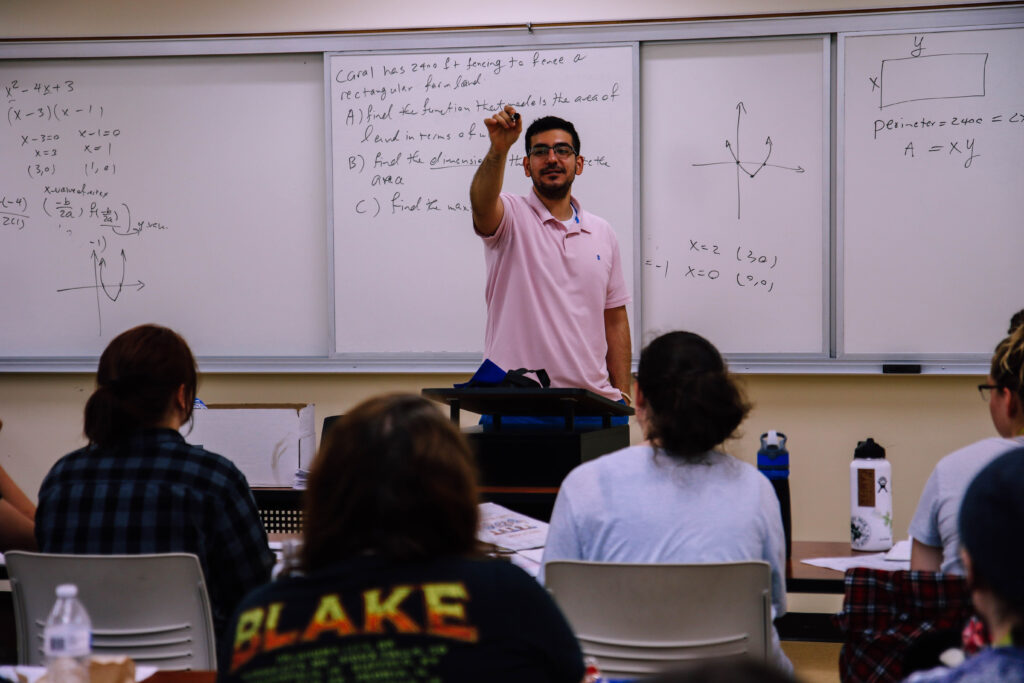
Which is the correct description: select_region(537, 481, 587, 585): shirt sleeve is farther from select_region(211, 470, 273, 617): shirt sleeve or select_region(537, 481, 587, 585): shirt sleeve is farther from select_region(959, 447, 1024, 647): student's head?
select_region(959, 447, 1024, 647): student's head

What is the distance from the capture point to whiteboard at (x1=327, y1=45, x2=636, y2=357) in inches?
160

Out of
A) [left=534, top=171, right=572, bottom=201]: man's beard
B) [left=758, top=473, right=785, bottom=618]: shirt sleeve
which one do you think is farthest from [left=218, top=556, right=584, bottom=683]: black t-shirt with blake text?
[left=534, top=171, right=572, bottom=201]: man's beard

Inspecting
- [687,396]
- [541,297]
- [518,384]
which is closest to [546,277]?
[541,297]

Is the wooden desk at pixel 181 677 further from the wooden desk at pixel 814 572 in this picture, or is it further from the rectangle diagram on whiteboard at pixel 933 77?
the rectangle diagram on whiteboard at pixel 933 77

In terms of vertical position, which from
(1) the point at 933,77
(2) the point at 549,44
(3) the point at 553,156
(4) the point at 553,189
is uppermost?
(2) the point at 549,44

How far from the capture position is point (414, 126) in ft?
13.5

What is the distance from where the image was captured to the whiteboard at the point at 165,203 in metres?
4.21

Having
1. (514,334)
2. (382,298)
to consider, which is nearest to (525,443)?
(514,334)

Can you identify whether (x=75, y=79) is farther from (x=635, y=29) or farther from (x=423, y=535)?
(x=423, y=535)

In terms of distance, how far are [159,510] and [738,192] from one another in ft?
9.17

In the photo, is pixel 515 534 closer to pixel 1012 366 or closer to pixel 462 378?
pixel 1012 366

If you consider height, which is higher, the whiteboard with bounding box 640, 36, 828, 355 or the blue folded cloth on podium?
the whiteboard with bounding box 640, 36, 828, 355

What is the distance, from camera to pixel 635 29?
3.95 metres

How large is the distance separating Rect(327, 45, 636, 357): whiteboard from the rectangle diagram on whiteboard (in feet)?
3.95
